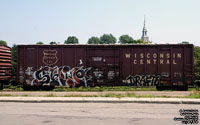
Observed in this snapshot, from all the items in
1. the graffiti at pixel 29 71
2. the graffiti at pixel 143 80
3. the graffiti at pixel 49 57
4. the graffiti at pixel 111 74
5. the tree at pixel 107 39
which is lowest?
the graffiti at pixel 143 80

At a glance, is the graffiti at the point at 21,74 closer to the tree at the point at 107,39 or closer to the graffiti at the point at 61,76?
the graffiti at the point at 61,76

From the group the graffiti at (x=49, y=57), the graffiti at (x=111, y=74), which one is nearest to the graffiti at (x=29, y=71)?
the graffiti at (x=49, y=57)

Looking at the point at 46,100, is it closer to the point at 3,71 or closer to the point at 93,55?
the point at 93,55

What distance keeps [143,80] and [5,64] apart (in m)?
11.4

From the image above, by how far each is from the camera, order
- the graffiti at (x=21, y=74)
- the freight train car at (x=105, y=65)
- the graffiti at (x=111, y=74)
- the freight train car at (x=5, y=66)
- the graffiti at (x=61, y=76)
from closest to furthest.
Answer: the freight train car at (x=105, y=65), the graffiti at (x=111, y=74), the graffiti at (x=61, y=76), the graffiti at (x=21, y=74), the freight train car at (x=5, y=66)

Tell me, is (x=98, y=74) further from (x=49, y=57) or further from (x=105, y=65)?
(x=49, y=57)

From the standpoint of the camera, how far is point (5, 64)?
20.7 m

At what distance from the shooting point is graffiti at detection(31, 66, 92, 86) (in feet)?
62.9

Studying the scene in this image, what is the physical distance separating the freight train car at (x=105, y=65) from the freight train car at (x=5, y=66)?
1.68m

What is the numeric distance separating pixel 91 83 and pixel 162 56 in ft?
19.0

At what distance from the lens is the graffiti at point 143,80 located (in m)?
18.8

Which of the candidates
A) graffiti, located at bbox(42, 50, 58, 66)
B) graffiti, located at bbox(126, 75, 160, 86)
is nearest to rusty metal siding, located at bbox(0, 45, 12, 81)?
graffiti, located at bbox(42, 50, 58, 66)

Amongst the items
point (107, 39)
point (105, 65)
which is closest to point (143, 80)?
point (105, 65)

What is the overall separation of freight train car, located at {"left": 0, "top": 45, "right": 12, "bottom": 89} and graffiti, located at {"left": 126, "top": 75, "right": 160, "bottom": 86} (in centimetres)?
986
